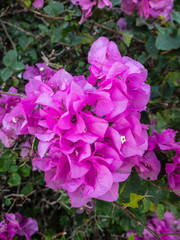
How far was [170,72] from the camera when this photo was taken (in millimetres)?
1325

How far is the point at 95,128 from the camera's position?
20.5 inches

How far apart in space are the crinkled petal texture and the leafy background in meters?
0.33

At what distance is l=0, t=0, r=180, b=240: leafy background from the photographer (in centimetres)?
102

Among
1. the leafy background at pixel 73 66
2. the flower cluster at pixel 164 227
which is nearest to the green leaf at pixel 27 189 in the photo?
the leafy background at pixel 73 66

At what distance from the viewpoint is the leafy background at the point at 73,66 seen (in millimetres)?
1021

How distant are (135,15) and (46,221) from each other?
4.18 feet

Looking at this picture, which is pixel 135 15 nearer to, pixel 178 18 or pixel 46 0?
pixel 178 18

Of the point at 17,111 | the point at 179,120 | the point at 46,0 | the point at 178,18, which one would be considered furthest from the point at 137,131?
the point at 46,0

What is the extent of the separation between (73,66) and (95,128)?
0.84 meters

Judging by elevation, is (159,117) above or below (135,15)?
below

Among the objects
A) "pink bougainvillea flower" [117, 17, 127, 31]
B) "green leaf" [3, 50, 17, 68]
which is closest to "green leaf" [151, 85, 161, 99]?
"pink bougainvillea flower" [117, 17, 127, 31]

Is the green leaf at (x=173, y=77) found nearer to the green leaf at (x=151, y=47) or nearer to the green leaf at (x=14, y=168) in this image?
the green leaf at (x=151, y=47)

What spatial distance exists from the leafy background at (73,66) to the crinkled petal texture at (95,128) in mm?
334

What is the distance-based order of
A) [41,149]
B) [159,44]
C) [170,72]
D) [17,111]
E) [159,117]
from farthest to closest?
[170,72], [159,117], [159,44], [17,111], [41,149]
